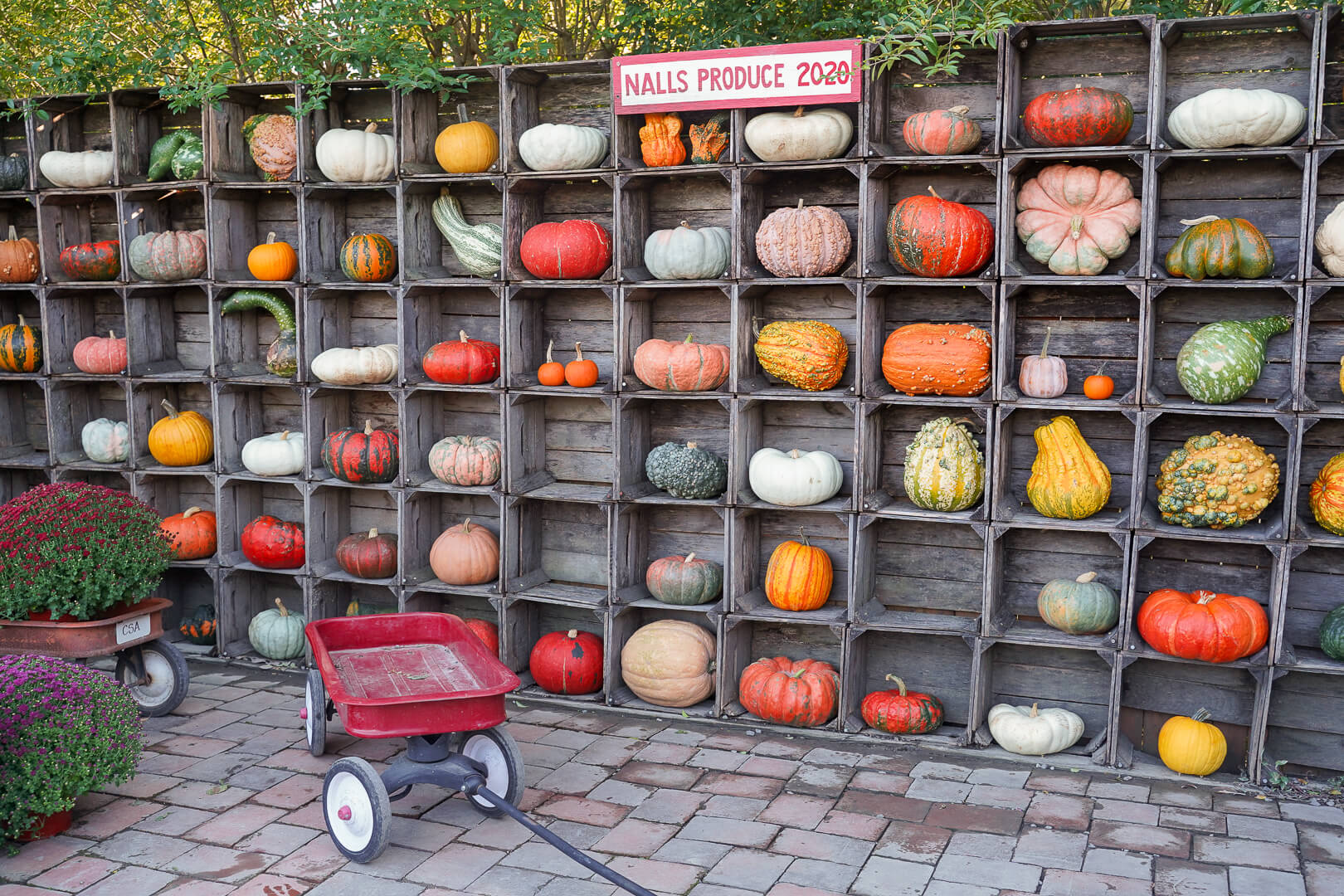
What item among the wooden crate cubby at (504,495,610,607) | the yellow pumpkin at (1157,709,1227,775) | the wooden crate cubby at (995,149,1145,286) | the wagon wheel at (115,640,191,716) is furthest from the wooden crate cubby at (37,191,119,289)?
the yellow pumpkin at (1157,709,1227,775)

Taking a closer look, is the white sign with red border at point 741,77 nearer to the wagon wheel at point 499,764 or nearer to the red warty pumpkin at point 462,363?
the red warty pumpkin at point 462,363

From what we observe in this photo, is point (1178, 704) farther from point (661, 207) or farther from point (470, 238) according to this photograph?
point (470, 238)

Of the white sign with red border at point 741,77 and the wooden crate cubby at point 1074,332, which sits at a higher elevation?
the white sign with red border at point 741,77

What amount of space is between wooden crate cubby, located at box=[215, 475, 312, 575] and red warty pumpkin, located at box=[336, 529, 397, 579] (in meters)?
0.25

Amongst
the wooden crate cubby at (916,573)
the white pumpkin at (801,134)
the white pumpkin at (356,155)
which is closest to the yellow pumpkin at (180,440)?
the white pumpkin at (356,155)

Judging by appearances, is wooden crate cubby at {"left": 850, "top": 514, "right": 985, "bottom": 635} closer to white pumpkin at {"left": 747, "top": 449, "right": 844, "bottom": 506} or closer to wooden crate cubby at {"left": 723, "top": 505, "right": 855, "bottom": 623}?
wooden crate cubby at {"left": 723, "top": 505, "right": 855, "bottom": 623}

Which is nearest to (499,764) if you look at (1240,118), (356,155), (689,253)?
(689,253)

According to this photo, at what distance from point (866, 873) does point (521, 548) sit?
2482mm

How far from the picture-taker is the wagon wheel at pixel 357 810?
3.65 meters

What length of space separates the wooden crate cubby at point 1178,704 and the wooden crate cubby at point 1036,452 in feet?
1.92

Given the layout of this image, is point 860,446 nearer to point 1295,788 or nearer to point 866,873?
point 866,873

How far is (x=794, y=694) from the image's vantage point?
4.95 metres

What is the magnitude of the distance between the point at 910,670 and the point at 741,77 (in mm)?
2730

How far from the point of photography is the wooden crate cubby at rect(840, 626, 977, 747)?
16.3 ft
